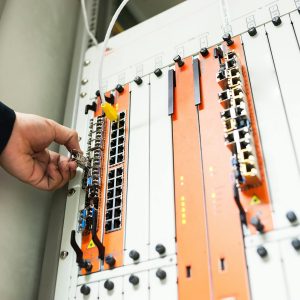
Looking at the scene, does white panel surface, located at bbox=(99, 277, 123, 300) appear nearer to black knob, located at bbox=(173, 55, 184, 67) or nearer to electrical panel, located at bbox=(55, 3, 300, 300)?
electrical panel, located at bbox=(55, 3, 300, 300)

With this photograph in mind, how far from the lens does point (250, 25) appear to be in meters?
1.76

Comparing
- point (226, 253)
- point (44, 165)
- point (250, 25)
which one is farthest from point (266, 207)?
point (44, 165)

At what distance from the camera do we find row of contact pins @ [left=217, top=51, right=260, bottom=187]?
4.55 feet

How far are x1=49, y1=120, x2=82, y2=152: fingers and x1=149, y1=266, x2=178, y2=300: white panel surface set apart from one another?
699 millimetres

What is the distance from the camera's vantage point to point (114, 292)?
60.2 inches

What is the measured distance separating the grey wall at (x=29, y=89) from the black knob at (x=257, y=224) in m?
0.96

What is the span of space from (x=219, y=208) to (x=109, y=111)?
2.32 ft

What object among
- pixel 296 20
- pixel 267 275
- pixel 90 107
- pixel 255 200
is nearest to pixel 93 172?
pixel 90 107

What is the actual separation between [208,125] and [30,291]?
3.18ft

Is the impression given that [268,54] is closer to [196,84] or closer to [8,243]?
[196,84]

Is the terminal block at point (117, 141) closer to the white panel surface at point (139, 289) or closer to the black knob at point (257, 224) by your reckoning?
the white panel surface at point (139, 289)

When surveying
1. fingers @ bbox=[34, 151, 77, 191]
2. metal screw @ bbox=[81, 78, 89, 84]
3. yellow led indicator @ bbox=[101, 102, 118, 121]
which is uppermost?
metal screw @ bbox=[81, 78, 89, 84]

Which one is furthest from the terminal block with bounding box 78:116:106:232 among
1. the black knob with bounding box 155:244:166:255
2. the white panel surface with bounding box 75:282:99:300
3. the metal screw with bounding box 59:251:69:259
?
the black knob with bounding box 155:244:166:255

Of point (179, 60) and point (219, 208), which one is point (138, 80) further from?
point (219, 208)
